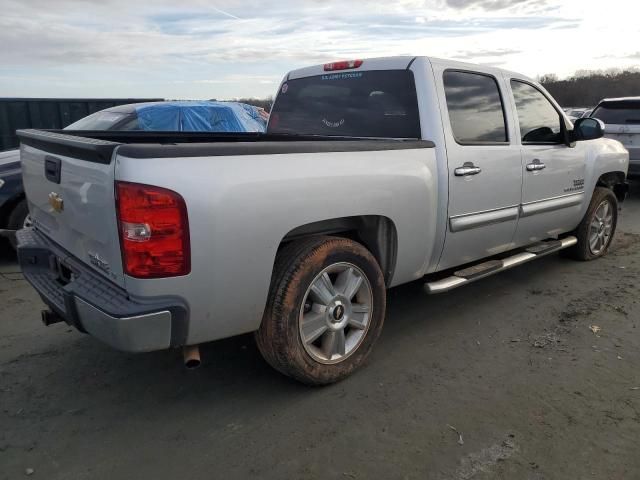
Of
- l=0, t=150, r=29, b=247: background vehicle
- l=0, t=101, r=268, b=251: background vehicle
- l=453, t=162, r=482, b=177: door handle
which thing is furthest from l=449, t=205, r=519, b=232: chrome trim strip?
l=0, t=150, r=29, b=247: background vehicle

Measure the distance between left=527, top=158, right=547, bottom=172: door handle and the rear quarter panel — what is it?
1.65m

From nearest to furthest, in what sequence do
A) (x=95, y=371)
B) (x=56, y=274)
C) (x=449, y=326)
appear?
(x=56, y=274) → (x=95, y=371) → (x=449, y=326)

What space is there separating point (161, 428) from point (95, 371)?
2.80ft

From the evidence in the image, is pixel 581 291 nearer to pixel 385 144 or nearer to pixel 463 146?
pixel 463 146

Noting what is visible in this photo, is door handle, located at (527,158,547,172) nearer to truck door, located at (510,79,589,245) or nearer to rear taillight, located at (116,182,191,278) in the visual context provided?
truck door, located at (510,79,589,245)

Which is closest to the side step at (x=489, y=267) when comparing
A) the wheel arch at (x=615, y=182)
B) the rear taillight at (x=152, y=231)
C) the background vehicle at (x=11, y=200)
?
the wheel arch at (x=615, y=182)

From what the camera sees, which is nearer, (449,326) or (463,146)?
(463,146)

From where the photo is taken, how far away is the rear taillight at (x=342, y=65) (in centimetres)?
415

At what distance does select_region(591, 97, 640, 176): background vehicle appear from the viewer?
374 inches

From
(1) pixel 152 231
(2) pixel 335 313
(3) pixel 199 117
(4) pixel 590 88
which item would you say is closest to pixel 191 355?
(1) pixel 152 231

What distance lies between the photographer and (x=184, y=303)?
2.49 metres

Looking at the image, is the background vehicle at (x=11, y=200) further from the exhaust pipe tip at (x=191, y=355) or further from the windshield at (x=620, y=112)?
the windshield at (x=620, y=112)

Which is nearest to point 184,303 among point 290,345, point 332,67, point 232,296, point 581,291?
point 232,296

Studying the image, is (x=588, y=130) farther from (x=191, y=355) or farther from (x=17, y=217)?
(x=17, y=217)
